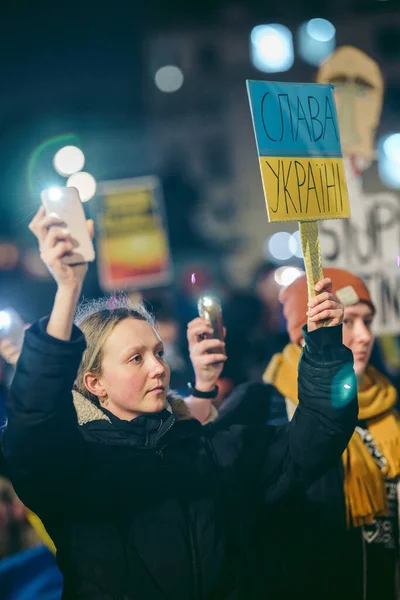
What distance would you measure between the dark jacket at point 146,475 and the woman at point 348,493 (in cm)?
30

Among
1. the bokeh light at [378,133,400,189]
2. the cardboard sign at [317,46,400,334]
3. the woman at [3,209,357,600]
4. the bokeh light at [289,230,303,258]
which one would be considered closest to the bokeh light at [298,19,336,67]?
the cardboard sign at [317,46,400,334]

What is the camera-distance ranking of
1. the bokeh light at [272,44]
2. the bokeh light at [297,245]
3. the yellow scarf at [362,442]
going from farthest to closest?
the bokeh light at [272,44] → the bokeh light at [297,245] → the yellow scarf at [362,442]

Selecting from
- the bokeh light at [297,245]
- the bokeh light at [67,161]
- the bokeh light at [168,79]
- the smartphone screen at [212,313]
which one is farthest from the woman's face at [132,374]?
the bokeh light at [168,79]

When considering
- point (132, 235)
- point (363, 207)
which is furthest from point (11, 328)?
point (132, 235)

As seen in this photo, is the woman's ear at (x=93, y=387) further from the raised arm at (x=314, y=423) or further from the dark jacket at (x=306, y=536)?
the dark jacket at (x=306, y=536)

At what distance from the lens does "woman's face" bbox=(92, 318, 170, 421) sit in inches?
97.6

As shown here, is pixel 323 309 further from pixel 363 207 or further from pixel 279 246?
pixel 279 246

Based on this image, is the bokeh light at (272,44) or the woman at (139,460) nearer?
the woman at (139,460)

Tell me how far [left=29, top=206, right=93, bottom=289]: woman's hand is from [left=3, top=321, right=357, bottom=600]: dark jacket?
5.4 inches

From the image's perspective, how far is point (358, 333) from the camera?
10.3 ft

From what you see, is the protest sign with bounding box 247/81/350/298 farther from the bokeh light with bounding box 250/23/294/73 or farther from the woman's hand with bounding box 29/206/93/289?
the bokeh light with bounding box 250/23/294/73

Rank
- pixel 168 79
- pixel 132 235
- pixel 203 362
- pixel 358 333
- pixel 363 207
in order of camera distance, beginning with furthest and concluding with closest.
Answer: pixel 168 79 → pixel 132 235 → pixel 363 207 → pixel 358 333 → pixel 203 362

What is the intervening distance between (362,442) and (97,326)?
1.23 meters

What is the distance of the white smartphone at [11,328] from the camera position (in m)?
2.66
